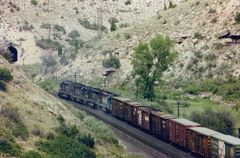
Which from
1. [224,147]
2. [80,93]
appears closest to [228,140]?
[224,147]

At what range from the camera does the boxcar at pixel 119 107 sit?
63.9 meters

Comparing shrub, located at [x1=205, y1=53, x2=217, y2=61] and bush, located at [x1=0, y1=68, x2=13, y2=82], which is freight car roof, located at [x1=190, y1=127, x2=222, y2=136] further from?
shrub, located at [x1=205, y1=53, x2=217, y2=61]

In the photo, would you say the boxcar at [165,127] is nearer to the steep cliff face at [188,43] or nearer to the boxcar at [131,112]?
the boxcar at [131,112]

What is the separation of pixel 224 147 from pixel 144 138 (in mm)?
14610

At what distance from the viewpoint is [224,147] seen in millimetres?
40719

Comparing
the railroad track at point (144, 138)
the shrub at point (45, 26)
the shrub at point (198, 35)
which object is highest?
the shrub at point (45, 26)

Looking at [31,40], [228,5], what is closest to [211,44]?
[228,5]

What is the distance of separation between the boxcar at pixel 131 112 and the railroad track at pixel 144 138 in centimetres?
67

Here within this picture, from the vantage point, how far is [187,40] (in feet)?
293

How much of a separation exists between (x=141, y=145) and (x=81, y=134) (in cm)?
826

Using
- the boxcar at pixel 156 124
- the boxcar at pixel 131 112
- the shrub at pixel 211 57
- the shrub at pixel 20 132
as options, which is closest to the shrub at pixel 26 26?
the shrub at pixel 211 57

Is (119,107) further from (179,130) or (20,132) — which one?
(20,132)

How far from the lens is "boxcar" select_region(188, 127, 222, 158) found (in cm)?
4344

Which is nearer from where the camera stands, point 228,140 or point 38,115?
point 228,140
